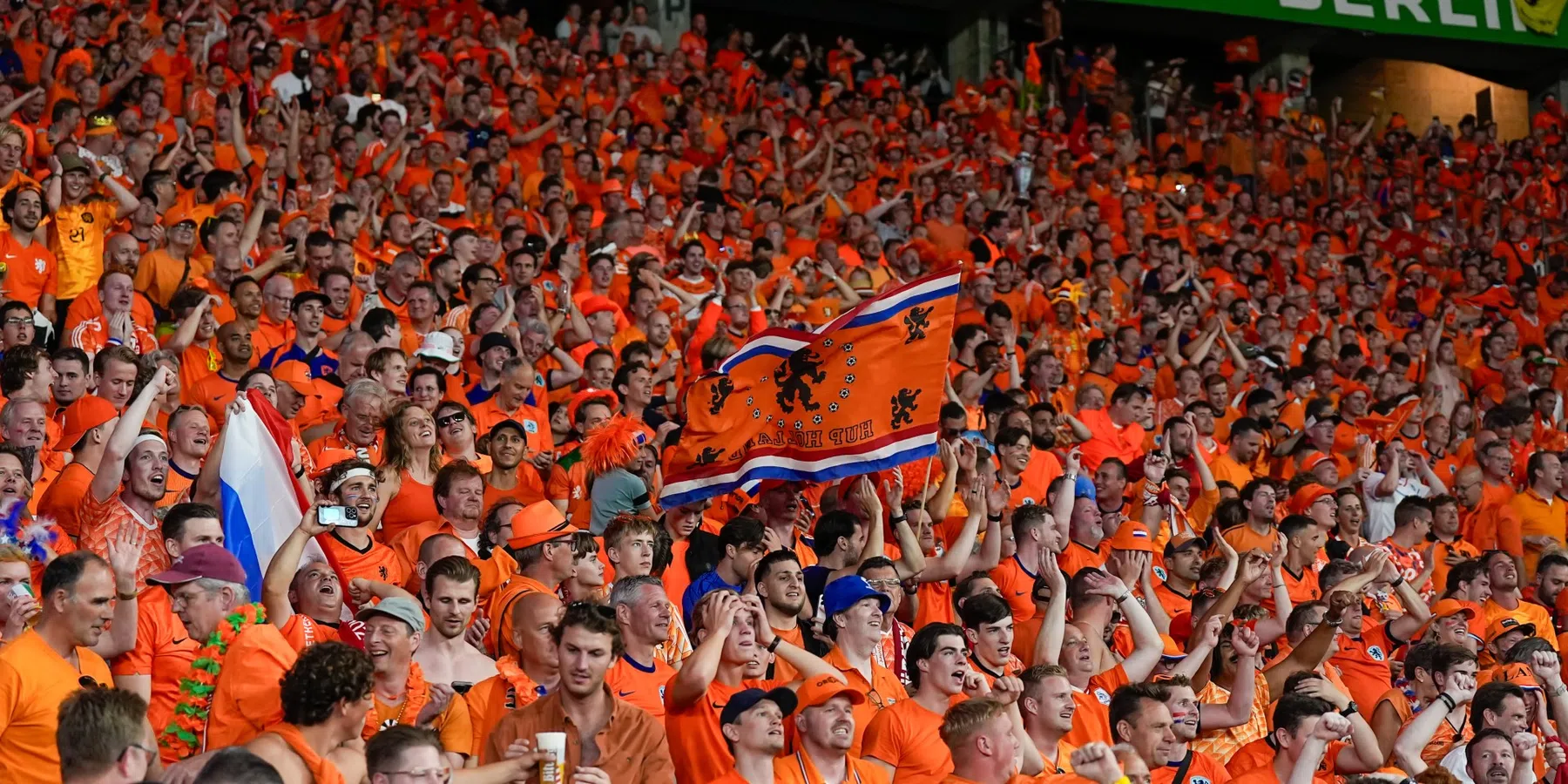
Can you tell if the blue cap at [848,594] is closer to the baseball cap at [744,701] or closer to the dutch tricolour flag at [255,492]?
the baseball cap at [744,701]

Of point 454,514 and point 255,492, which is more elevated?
point 255,492

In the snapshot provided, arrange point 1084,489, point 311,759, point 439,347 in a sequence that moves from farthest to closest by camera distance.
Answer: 1. point 1084,489
2. point 439,347
3. point 311,759

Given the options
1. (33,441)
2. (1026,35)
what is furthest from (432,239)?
(1026,35)

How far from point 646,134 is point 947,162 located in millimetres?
3622

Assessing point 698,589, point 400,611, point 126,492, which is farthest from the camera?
point 698,589

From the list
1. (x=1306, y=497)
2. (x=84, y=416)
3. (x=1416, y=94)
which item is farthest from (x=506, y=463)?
(x=1416, y=94)

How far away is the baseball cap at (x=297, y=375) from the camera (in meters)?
8.53

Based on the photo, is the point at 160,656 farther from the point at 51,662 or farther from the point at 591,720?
the point at 591,720

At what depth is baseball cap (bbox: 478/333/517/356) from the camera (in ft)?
30.4

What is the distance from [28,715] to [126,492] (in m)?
1.61

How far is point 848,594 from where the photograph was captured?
666 centimetres

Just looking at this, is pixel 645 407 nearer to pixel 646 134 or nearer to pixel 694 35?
pixel 646 134

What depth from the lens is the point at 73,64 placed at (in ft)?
41.1

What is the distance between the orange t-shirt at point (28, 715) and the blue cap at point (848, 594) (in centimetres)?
280
